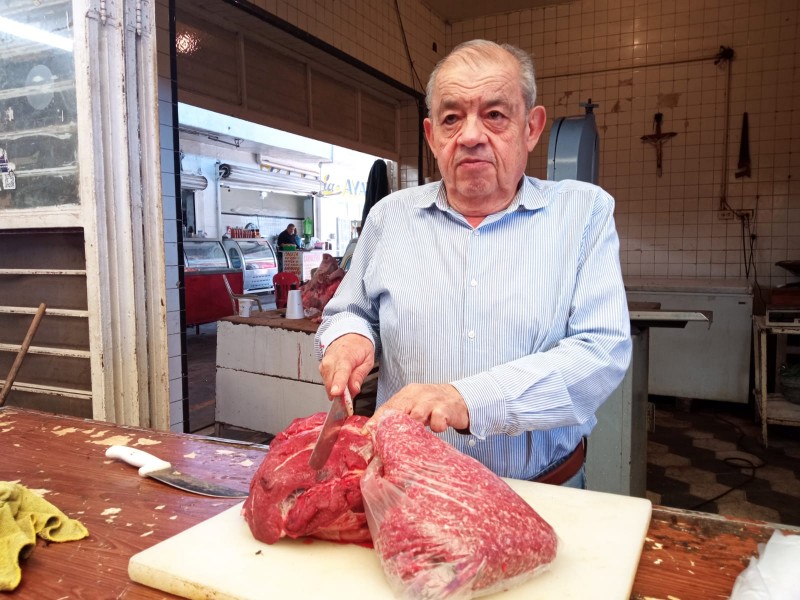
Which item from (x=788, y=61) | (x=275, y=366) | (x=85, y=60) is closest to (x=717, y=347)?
(x=788, y=61)

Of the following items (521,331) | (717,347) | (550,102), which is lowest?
(717,347)

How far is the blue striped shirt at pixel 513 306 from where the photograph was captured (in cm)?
141

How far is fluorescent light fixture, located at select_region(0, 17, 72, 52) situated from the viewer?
219 centimetres

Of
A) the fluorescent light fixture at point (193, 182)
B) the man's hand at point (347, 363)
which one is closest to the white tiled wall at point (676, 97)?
the man's hand at point (347, 363)

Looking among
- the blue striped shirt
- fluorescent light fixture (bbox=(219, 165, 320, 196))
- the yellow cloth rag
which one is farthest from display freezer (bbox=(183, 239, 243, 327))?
the yellow cloth rag

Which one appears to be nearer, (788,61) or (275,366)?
(275,366)

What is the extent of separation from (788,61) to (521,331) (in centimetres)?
574

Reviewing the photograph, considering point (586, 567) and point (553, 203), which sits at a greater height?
point (553, 203)

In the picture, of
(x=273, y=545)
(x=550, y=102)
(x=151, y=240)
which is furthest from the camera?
(x=550, y=102)

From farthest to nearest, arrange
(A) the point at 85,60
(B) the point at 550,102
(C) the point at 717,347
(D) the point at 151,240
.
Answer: (B) the point at 550,102
(C) the point at 717,347
(D) the point at 151,240
(A) the point at 85,60

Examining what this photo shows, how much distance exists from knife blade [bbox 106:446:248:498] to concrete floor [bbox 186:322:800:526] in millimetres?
2851

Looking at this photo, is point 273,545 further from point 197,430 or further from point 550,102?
point 550,102

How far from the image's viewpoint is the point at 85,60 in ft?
6.68

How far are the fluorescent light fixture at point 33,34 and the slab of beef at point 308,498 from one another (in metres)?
1.97
